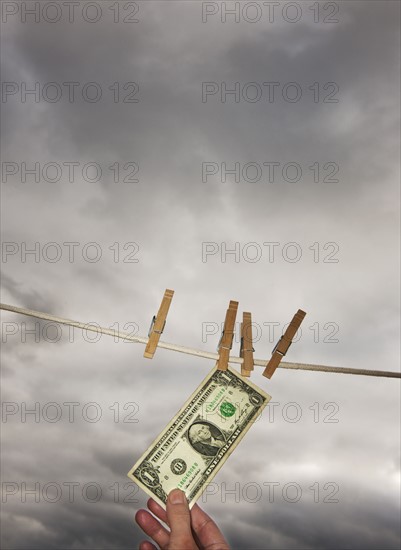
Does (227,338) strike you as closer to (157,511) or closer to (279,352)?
(279,352)

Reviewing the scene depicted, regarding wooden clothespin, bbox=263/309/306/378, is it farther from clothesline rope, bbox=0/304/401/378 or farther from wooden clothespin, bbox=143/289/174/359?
wooden clothespin, bbox=143/289/174/359

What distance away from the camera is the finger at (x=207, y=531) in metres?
3.58

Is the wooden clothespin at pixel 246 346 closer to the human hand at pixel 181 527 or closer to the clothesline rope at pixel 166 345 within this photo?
the clothesline rope at pixel 166 345

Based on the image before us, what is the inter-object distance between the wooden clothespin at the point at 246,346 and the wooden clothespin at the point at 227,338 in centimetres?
20

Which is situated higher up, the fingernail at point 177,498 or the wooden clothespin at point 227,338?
the wooden clothespin at point 227,338

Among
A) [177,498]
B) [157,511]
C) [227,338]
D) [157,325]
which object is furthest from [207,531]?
[157,325]

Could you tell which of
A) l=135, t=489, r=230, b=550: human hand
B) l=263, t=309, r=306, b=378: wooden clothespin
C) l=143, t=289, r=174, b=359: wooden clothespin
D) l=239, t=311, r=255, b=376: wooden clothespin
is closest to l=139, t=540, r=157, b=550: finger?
l=135, t=489, r=230, b=550: human hand

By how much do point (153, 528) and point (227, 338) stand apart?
2271 mm

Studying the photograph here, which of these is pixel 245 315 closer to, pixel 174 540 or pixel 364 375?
pixel 364 375

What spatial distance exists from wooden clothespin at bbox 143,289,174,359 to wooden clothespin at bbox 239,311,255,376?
3.33 feet

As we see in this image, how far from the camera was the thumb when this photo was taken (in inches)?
124

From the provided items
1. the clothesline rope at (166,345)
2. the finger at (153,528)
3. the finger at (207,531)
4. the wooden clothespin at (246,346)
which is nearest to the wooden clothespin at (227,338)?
the clothesline rope at (166,345)

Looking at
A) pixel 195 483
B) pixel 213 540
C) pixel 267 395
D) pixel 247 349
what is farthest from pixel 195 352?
pixel 213 540

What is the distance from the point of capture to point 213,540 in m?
3.61
